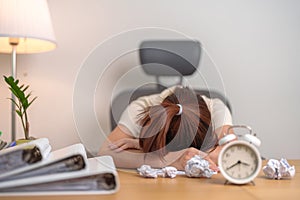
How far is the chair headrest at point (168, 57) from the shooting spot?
57.1 inches

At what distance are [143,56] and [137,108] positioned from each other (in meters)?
0.21

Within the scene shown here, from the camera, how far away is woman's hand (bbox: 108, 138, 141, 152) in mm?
1140

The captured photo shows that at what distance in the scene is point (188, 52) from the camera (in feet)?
5.84

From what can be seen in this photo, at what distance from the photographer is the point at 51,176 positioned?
67 cm

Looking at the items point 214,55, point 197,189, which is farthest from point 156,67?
point 197,189

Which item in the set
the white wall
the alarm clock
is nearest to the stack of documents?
the alarm clock

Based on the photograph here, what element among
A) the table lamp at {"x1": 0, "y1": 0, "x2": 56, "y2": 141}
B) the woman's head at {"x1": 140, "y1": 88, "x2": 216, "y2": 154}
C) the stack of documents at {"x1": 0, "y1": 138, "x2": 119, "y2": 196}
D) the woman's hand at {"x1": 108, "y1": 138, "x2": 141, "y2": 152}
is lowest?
the stack of documents at {"x1": 0, "y1": 138, "x2": 119, "y2": 196}

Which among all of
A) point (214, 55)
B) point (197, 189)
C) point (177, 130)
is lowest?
point (197, 189)

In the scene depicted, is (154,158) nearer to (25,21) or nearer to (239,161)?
(239,161)

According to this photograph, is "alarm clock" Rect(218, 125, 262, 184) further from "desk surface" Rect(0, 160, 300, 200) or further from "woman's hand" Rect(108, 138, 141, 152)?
"woman's hand" Rect(108, 138, 141, 152)

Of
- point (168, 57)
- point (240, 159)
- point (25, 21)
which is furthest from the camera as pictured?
point (25, 21)

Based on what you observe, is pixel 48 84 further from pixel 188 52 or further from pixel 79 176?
pixel 79 176

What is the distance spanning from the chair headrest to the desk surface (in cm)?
64

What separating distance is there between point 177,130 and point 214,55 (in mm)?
1142
